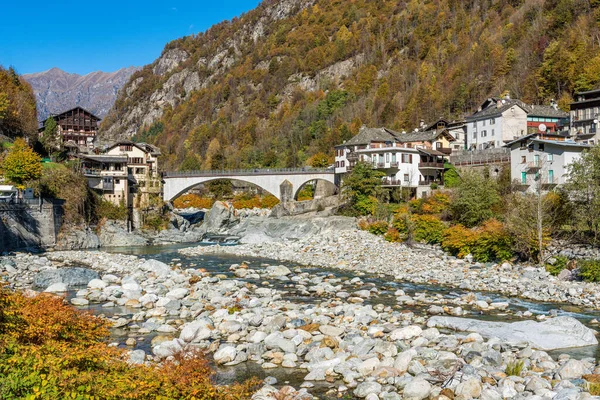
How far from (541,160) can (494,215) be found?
714 centimetres

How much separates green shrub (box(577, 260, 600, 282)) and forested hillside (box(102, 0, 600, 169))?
46.5 metres

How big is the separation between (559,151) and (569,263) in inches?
539

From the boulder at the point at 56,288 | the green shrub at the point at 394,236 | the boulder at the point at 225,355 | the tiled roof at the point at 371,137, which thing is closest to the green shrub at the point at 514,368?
the boulder at the point at 225,355

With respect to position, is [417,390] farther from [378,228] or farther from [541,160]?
[541,160]

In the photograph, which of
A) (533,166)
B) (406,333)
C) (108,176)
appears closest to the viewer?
(406,333)

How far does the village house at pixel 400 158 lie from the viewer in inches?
2101

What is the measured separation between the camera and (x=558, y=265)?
91.4ft

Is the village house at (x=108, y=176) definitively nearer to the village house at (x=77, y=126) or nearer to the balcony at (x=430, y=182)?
the village house at (x=77, y=126)

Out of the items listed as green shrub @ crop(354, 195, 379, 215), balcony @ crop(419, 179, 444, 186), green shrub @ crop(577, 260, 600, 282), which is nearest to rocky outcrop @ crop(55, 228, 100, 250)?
green shrub @ crop(354, 195, 379, 215)

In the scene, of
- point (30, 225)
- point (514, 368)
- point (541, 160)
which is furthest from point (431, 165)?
point (514, 368)

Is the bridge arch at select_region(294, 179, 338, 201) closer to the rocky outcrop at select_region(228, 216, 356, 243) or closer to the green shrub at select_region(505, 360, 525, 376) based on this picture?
the rocky outcrop at select_region(228, 216, 356, 243)

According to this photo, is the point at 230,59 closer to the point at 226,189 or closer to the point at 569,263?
the point at 226,189

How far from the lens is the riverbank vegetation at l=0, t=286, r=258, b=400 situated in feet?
24.3

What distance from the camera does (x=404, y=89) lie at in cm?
11212
